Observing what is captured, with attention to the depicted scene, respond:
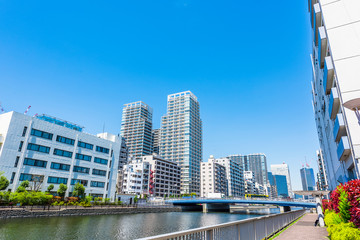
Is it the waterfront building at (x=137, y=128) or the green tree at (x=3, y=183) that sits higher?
the waterfront building at (x=137, y=128)

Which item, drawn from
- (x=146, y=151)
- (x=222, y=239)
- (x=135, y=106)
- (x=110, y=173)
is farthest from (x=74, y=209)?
(x=135, y=106)

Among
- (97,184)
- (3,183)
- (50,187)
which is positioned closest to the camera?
(3,183)

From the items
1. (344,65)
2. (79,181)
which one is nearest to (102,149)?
(79,181)

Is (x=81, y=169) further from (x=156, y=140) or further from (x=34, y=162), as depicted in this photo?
(x=156, y=140)

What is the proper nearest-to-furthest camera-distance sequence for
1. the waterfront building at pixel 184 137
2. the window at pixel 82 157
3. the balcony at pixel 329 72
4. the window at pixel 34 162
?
1. the balcony at pixel 329 72
2. the window at pixel 34 162
3. the window at pixel 82 157
4. the waterfront building at pixel 184 137

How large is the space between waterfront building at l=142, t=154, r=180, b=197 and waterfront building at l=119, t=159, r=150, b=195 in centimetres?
372

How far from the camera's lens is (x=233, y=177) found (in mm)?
165375

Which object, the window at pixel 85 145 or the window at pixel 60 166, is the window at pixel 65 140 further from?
the window at pixel 60 166

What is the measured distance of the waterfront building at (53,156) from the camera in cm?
4769

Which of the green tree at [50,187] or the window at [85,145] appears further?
the window at [85,145]

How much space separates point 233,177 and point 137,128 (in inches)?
3121

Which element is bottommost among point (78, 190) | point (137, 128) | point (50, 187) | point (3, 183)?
point (78, 190)

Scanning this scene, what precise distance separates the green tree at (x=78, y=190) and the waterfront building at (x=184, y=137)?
294 ft

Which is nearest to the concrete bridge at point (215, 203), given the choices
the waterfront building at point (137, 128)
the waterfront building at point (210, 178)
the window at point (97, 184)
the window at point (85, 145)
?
the window at point (97, 184)
